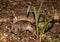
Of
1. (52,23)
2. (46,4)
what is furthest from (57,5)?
(52,23)

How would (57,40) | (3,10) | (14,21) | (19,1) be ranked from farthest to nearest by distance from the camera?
(19,1) → (3,10) → (14,21) → (57,40)

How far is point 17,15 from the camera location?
3449mm

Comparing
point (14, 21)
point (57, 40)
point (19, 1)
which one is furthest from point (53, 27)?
point (19, 1)

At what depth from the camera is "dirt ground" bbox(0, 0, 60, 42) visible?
10.1 ft

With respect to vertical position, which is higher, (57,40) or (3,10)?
(3,10)

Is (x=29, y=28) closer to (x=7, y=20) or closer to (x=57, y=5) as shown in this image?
(x=7, y=20)

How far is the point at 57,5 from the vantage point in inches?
148

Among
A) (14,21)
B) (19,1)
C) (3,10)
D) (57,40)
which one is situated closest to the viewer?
(57,40)

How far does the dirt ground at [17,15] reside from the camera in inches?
121

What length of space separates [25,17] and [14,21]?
162 mm

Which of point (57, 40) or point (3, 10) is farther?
point (3, 10)

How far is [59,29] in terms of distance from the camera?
3279mm

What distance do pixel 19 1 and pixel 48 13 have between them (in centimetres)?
54

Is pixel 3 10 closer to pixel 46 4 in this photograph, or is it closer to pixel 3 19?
pixel 3 19
